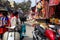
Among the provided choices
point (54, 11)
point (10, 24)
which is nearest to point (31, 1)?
point (54, 11)

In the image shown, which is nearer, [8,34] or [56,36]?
[56,36]

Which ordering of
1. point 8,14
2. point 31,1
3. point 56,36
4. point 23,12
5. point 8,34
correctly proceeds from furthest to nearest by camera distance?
point 31,1, point 23,12, point 8,14, point 8,34, point 56,36

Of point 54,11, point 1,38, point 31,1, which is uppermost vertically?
point 31,1

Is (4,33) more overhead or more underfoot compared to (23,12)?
more underfoot

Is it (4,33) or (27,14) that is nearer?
(4,33)

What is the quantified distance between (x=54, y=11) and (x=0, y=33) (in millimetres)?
980

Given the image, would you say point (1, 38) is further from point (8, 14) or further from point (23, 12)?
point (23, 12)

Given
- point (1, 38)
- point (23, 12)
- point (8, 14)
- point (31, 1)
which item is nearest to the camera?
point (1, 38)

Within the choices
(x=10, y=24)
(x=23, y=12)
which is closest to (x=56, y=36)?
(x=10, y=24)

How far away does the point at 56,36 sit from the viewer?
1703 millimetres

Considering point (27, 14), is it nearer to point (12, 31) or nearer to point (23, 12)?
Result: point (23, 12)

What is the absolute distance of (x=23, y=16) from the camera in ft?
12.4

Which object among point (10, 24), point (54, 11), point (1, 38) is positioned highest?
point (54, 11)

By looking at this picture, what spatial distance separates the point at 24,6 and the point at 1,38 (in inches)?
50.5
